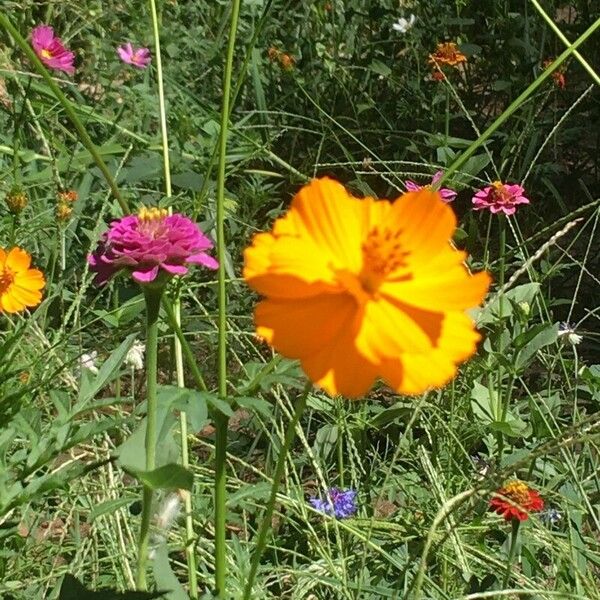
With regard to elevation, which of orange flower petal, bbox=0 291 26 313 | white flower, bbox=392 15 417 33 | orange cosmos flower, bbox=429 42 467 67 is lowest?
orange flower petal, bbox=0 291 26 313

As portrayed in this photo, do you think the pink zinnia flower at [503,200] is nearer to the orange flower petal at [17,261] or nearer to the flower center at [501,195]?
the flower center at [501,195]

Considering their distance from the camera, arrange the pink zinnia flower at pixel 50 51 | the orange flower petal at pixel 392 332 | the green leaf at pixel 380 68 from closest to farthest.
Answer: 1. the orange flower petal at pixel 392 332
2. the pink zinnia flower at pixel 50 51
3. the green leaf at pixel 380 68

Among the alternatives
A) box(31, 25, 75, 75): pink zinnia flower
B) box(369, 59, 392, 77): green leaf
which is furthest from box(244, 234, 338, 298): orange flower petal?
box(369, 59, 392, 77): green leaf

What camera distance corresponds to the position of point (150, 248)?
590mm

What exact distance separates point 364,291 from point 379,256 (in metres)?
0.02

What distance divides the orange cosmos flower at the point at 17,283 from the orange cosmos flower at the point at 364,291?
2.17ft

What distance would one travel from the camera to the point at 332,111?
1.92m

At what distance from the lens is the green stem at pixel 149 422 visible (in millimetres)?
568

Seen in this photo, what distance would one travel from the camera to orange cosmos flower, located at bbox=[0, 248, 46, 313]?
1.01 m

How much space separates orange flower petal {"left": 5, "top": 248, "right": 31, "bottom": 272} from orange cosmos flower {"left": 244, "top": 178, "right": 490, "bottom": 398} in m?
0.68

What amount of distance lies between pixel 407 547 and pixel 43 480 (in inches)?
17.2

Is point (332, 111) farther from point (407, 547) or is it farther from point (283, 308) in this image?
point (283, 308)

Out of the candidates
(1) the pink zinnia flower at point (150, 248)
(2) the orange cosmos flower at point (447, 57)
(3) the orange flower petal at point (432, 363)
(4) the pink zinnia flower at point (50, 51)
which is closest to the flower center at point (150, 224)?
(1) the pink zinnia flower at point (150, 248)

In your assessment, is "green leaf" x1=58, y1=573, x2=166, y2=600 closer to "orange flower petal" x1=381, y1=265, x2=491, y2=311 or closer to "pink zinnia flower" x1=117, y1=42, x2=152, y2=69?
"orange flower petal" x1=381, y1=265, x2=491, y2=311
